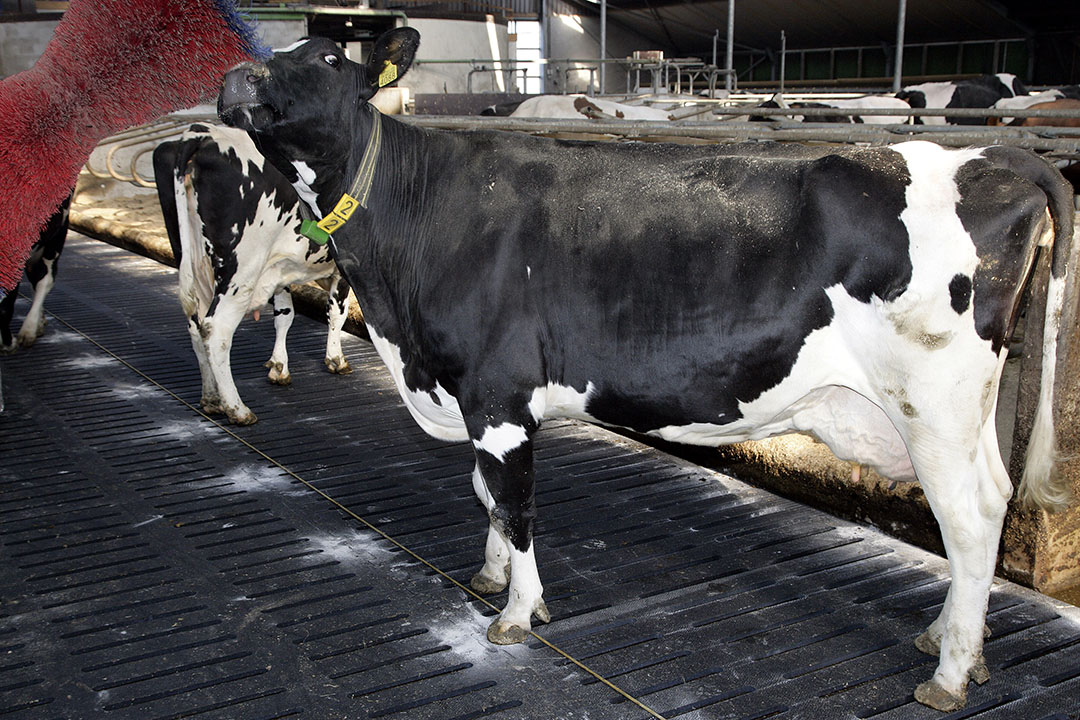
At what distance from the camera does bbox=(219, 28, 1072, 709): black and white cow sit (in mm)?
2801

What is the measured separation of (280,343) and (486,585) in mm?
3395

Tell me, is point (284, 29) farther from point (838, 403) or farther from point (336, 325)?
point (838, 403)

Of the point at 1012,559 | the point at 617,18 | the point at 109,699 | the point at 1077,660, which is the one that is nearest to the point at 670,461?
the point at 1012,559

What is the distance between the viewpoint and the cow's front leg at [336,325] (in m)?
6.63

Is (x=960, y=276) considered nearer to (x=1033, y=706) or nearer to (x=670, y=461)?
(x=1033, y=706)

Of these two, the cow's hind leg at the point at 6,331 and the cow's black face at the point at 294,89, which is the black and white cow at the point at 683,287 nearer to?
the cow's black face at the point at 294,89

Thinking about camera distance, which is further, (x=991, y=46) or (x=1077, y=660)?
(x=991, y=46)

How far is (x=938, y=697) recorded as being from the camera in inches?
113

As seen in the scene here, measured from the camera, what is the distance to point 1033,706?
112 inches

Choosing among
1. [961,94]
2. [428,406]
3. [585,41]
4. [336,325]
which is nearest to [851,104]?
[961,94]

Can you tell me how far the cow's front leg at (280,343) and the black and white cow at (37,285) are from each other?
1.92 metres

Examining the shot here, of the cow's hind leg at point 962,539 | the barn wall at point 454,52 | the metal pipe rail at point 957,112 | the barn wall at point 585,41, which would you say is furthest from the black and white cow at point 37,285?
the barn wall at point 585,41

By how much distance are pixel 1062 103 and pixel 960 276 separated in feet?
31.5

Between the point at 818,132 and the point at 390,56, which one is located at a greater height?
the point at 390,56
